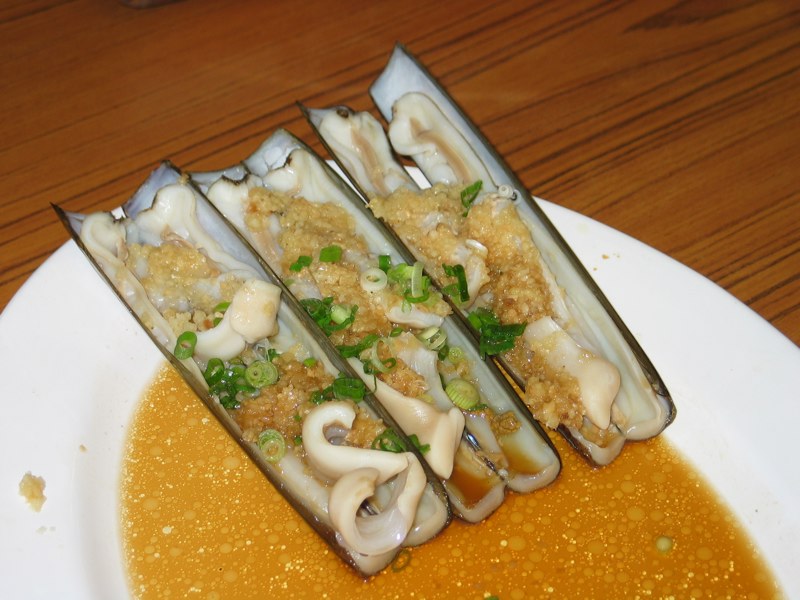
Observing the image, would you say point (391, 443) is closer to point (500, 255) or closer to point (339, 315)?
point (339, 315)

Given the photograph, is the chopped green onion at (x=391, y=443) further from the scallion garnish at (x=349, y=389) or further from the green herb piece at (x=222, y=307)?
the green herb piece at (x=222, y=307)

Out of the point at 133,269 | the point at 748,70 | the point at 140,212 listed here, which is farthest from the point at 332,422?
the point at 748,70

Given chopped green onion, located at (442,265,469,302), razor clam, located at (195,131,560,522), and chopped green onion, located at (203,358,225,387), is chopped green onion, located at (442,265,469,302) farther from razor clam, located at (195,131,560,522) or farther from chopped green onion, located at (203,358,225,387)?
chopped green onion, located at (203,358,225,387)

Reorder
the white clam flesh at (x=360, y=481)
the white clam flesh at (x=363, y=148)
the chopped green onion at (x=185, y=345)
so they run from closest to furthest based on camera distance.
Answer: the white clam flesh at (x=360, y=481) → the chopped green onion at (x=185, y=345) → the white clam flesh at (x=363, y=148)

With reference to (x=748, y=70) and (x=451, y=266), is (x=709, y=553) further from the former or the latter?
(x=748, y=70)

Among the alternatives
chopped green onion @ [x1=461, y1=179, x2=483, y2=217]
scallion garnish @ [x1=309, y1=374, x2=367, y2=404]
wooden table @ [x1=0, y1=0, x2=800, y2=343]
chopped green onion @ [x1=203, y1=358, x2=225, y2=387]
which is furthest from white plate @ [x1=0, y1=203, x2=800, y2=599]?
scallion garnish @ [x1=309, y1=374, x2=367, y2=404]

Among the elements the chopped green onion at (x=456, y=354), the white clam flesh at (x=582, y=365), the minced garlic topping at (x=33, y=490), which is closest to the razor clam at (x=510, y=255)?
the white clam flesh at (x=582, y=365)
